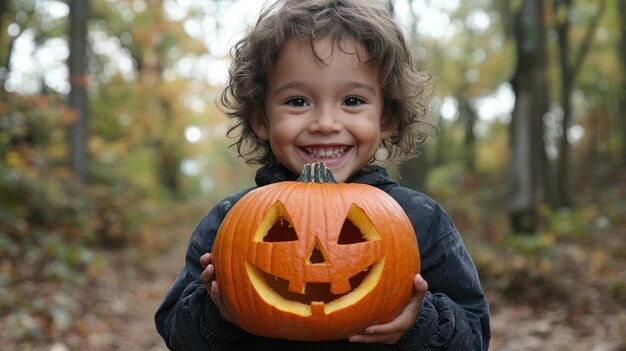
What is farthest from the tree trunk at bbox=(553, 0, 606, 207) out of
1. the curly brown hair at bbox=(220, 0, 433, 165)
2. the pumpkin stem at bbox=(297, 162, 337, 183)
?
the pumpkin stem at bbox=(297, 162, 337, 183)

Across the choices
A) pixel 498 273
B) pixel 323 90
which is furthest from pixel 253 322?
pixel 498 273

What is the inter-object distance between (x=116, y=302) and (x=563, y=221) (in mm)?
8025

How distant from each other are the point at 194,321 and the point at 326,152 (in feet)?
2.33

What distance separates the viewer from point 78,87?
38.9 feet

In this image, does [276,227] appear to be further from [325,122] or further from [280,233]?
[325,122]

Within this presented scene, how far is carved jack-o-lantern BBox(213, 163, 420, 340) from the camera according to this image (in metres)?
1.70

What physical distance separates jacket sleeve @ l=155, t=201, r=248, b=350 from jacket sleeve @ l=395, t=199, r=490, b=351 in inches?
21.8

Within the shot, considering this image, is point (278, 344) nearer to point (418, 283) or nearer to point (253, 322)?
point (253, 322)

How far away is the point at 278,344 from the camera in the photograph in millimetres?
2031

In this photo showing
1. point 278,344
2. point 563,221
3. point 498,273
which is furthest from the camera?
point 563,221

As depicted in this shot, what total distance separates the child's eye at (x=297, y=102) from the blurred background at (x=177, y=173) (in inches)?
42.2

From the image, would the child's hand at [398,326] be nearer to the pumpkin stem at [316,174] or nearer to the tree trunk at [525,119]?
the pumpkin stem at [316,174]

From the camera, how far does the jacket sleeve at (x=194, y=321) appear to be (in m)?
1.95

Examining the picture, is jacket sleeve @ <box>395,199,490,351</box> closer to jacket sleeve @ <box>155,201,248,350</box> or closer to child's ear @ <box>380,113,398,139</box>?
child's ear @ <box>380,113,398,139</box>
